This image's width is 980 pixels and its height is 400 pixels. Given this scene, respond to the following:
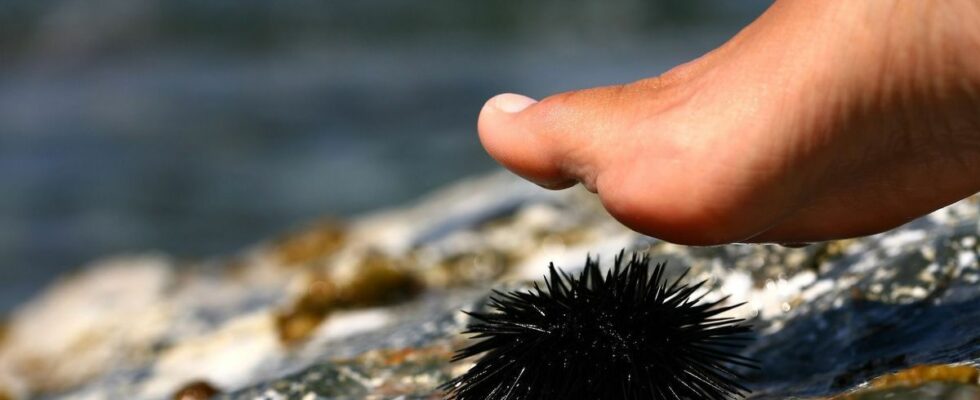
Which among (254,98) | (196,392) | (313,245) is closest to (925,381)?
(196,392)

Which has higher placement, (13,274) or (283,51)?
(283,51)

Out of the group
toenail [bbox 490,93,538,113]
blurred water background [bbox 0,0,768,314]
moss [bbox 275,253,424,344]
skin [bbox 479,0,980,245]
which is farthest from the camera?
blurred water background [bbox 0,0,768,314]

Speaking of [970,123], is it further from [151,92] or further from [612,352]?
[151,92]

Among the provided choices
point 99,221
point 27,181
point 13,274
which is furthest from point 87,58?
point 13,274

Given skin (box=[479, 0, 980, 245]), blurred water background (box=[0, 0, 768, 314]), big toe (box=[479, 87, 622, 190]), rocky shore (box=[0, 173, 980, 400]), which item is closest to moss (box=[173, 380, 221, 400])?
rocky shore (box=[0, 173, 980, 400])

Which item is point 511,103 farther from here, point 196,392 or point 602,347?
point 196,392

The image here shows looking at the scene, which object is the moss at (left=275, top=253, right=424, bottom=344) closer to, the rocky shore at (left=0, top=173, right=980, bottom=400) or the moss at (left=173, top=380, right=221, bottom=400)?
the rocky shore at (left=0, top=173, right=980, bottom=400)
